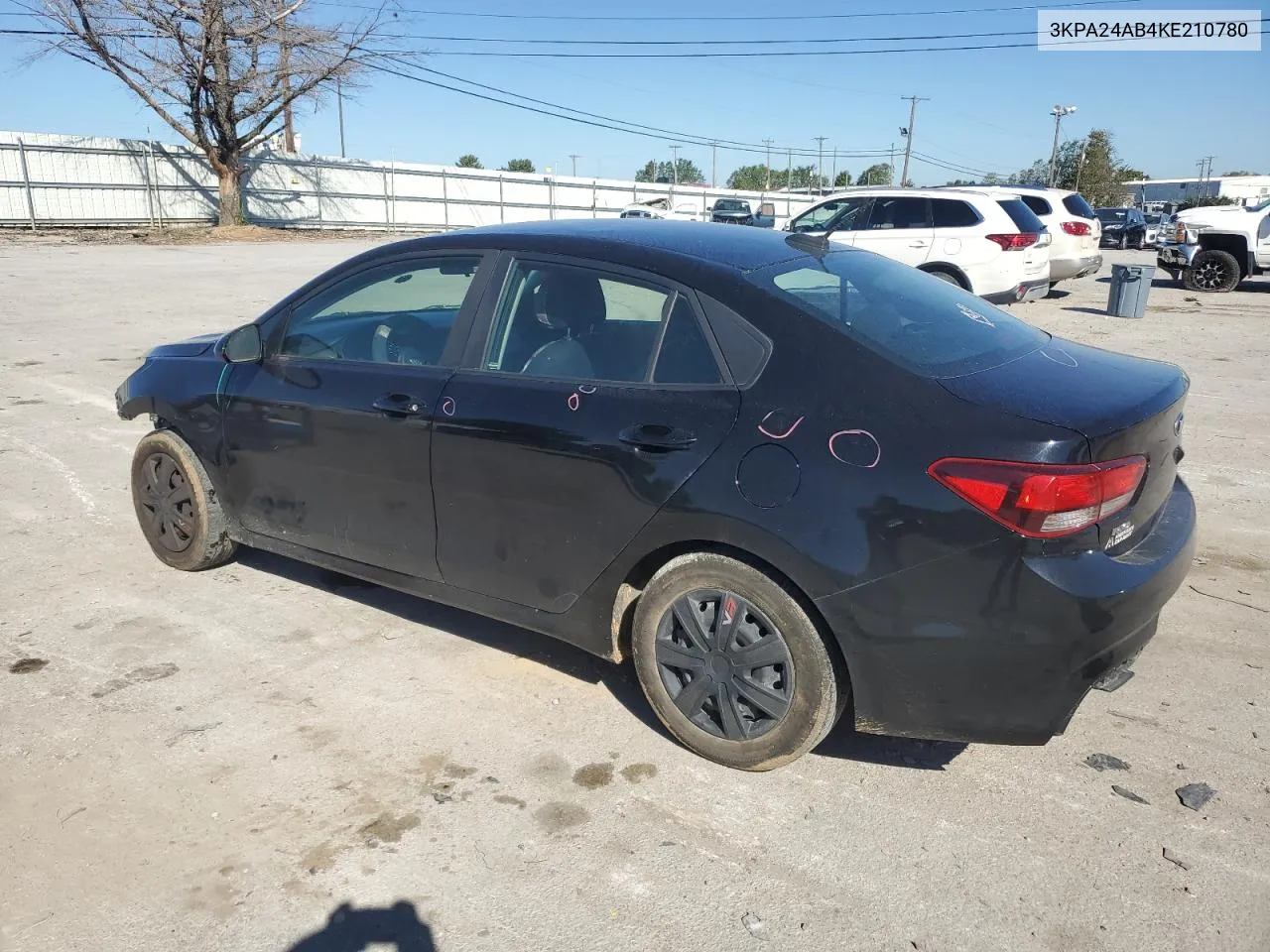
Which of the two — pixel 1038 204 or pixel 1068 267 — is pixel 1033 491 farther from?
pixel 1038 204

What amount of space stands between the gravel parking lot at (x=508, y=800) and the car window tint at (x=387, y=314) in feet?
3.96

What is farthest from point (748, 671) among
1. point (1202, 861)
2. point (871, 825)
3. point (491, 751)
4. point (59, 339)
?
point (59, 339)

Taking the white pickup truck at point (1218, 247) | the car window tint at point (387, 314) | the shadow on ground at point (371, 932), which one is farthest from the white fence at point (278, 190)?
the shadow on ground at point (371, 932)

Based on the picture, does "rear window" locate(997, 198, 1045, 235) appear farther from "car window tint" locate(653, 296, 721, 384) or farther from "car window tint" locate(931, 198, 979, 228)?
"car window tint" locate(653, 296, 721, 384)

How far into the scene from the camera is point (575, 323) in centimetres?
358

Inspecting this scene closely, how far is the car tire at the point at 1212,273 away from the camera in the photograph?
18.2 m

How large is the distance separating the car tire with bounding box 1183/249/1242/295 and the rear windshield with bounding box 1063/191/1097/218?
297 cm

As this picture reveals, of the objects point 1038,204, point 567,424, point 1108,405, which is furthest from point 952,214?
point 567,424

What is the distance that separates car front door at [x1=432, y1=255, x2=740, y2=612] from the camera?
124 inches

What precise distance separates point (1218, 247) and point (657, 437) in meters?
19.1

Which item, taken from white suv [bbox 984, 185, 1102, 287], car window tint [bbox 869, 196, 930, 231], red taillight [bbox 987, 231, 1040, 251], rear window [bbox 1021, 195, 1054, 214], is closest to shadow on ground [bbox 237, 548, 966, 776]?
red taillight [bbox 987, 231, 1040, 251]

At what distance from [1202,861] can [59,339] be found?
12.3 metres

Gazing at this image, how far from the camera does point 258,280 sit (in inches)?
722

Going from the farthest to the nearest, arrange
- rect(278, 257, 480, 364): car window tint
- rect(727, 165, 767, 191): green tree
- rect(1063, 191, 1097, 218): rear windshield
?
1. rect(727, 165, 767, 191): green tree
2. rect(1063, 191, 1097, 218): rear windshield
3. rect(278, 257, 480, 364): car window tint
